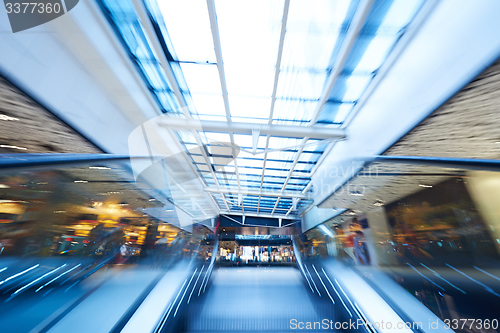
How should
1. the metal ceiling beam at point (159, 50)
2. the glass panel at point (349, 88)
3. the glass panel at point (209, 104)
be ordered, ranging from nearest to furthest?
the metal ceiling beam at point (159, 50) < the glass panel at point (349, 88) < the glass panel at point (209, 104)

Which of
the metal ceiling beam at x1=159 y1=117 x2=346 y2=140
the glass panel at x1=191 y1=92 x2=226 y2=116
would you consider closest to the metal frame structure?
the metal ceiling beam at x1=159 y1=117 x2=346 y2=140

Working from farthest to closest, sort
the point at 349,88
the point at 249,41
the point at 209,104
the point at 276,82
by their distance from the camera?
the point at 209,104 → the point at 349,88 → the point at 276,82 → the point at 249,41

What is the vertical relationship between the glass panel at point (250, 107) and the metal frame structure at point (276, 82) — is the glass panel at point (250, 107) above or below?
above

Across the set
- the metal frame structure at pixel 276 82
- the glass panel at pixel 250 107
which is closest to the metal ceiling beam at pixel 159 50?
the metal frame structure at pixel 276 82

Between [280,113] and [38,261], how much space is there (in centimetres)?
737

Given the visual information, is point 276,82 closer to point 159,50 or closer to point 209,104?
point 209,104

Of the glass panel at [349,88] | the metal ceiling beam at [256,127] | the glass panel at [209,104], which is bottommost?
the metal ceiling beam at [256,127]

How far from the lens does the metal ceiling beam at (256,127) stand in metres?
8.38

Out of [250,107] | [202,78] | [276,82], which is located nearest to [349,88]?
[276,82]

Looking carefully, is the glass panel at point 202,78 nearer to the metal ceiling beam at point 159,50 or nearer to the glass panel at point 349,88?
the metal ceiling beam at point 159,50

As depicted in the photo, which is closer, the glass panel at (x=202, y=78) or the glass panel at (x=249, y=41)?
the glass panel at (x=249, y=41)

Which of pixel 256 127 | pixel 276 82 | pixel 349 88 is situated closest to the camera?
pixel 276 82

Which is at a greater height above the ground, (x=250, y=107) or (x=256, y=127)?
(x=250, y=107)

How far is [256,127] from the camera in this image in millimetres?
8523
